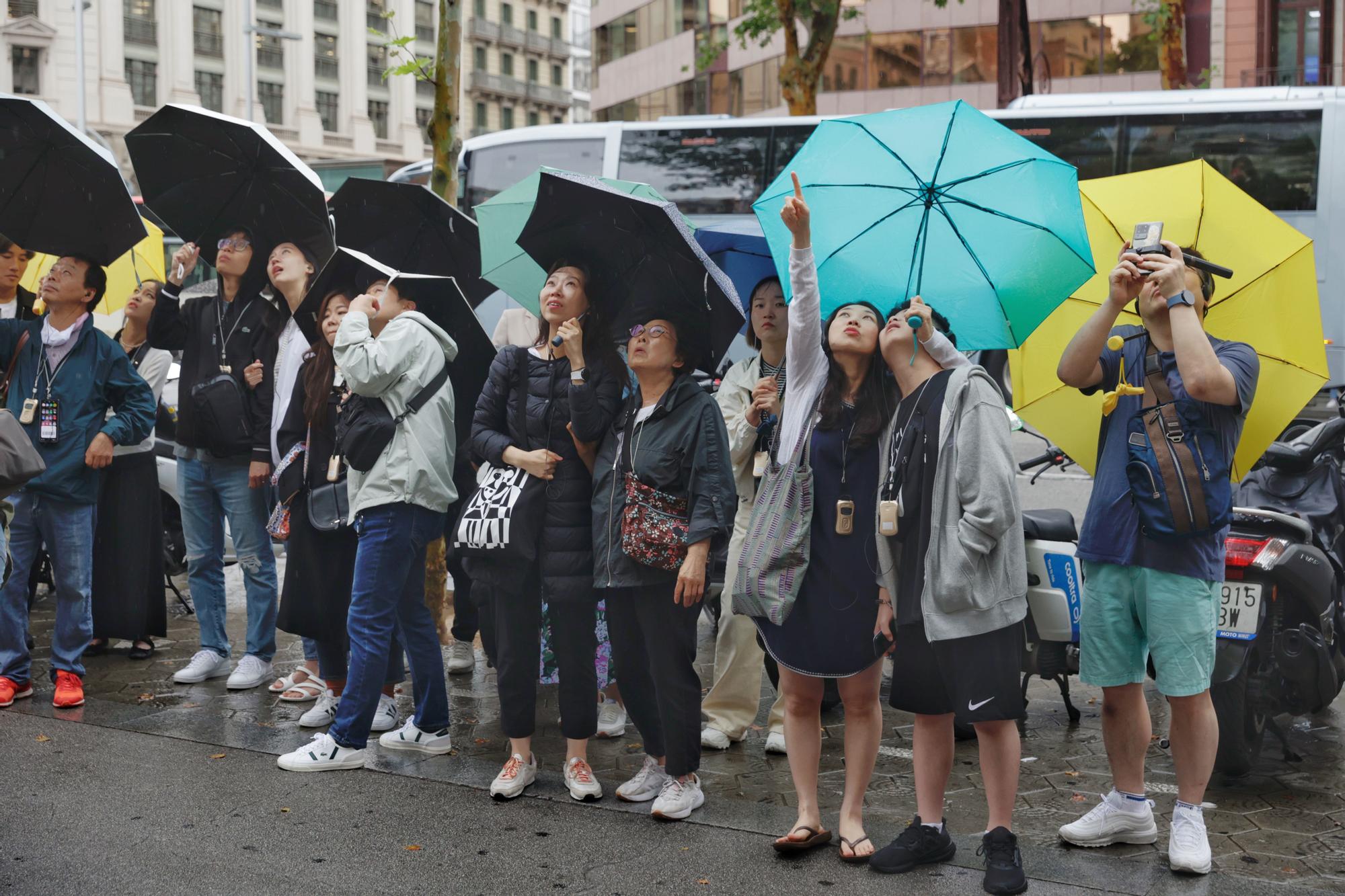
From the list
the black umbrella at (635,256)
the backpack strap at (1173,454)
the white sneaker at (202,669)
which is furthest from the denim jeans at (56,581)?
the backpack strap at (1173,454)

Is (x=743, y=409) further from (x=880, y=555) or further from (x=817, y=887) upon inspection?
(x=817, y=887)

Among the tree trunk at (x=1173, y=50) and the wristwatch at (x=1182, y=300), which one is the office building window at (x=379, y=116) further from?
the wristwatch at (x=1182, y=300)

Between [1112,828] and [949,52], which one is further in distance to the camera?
[949,52]

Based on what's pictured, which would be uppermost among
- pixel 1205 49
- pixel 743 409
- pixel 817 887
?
pixel 1205 49

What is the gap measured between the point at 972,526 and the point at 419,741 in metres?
2.75

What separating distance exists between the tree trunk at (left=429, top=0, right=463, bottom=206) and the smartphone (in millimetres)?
4533

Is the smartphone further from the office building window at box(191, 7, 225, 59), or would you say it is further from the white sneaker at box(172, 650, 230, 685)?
the office building window at box(191, 7, 225, 59)

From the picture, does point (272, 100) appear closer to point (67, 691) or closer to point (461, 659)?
point (461, 659)

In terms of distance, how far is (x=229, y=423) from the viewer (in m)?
6.77

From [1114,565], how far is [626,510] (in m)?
1.69

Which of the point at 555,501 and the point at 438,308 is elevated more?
the point at 438,308

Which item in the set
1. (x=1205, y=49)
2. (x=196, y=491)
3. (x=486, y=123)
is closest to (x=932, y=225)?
(x=196, y=491)

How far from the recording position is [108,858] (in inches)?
180

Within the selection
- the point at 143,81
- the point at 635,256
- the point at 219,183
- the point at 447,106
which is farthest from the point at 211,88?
the point at 635,256
